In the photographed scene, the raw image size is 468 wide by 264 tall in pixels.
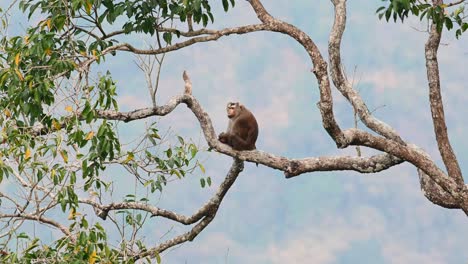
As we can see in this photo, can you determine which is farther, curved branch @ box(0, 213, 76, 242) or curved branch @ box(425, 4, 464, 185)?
curved branch @ box(425, 4, 464, 185)

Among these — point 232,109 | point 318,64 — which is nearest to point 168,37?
point 232,109

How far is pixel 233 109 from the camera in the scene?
11.7 meters

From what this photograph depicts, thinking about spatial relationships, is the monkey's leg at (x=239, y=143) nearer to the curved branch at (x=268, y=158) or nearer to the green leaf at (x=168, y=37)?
the curved branch at (x=268, y=158)

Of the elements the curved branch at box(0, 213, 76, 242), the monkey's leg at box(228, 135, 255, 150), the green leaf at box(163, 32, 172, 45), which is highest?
the green leaf at box(163, 32, 172, 45)

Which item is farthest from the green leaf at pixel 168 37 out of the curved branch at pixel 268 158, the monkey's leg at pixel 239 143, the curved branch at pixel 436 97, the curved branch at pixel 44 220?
the curved branch at pixel 436 97

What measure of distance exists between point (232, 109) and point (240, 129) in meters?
0.72

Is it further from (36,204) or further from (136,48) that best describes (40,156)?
(136,48)

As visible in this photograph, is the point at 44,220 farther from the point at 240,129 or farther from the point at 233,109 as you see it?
the point at 233,109

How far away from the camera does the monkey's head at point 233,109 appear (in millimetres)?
11664

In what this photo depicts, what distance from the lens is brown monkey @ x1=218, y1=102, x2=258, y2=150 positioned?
35.5 feet

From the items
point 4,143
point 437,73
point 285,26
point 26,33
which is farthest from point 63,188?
point 437,73

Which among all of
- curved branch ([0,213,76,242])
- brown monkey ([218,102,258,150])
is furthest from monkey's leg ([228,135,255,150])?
curved branch ([0,213,76,242])

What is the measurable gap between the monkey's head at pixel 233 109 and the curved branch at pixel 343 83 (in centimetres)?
135

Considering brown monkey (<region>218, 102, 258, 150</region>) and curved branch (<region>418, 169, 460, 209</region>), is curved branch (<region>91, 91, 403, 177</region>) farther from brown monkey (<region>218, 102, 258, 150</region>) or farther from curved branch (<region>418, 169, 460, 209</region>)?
curved branch (<region>418, 169, 460, 209</region>)
